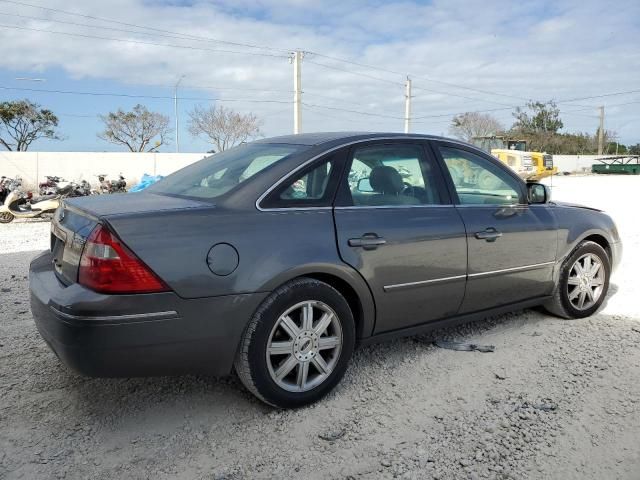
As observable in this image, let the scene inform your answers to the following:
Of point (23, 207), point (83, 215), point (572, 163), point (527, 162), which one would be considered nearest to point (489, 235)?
point (83, 215)

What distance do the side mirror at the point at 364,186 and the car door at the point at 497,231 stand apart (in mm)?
699

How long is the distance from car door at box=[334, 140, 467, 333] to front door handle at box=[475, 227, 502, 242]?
0.54 feet

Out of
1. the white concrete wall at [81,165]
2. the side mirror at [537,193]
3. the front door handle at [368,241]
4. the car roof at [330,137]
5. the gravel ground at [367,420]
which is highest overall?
the white concrete wall at [81,165]

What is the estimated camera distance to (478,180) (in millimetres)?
4098

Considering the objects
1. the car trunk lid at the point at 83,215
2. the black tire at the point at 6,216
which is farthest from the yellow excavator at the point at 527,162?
the car trunk lid at the point at 83,215

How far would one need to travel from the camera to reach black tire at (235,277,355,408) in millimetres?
2875

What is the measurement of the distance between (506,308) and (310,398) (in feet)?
5.96

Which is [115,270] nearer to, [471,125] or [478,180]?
[478,180]

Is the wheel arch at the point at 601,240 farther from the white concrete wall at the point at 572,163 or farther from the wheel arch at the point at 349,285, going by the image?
the white concrete wall at the point at 572,163

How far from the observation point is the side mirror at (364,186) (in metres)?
3.39

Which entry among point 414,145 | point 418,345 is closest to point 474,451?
point 418,345

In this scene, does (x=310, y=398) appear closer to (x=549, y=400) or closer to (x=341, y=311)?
(x=341, y=311)

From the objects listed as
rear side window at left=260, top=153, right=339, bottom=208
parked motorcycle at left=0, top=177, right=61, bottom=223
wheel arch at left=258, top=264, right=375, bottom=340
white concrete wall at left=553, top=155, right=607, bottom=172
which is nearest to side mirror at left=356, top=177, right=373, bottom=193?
rear side window at left=260, top=153, right=339, bottom=208

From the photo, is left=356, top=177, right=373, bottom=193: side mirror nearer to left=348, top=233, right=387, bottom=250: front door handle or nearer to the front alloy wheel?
left=348, top=233, right=387, bottom=250: front door handle
